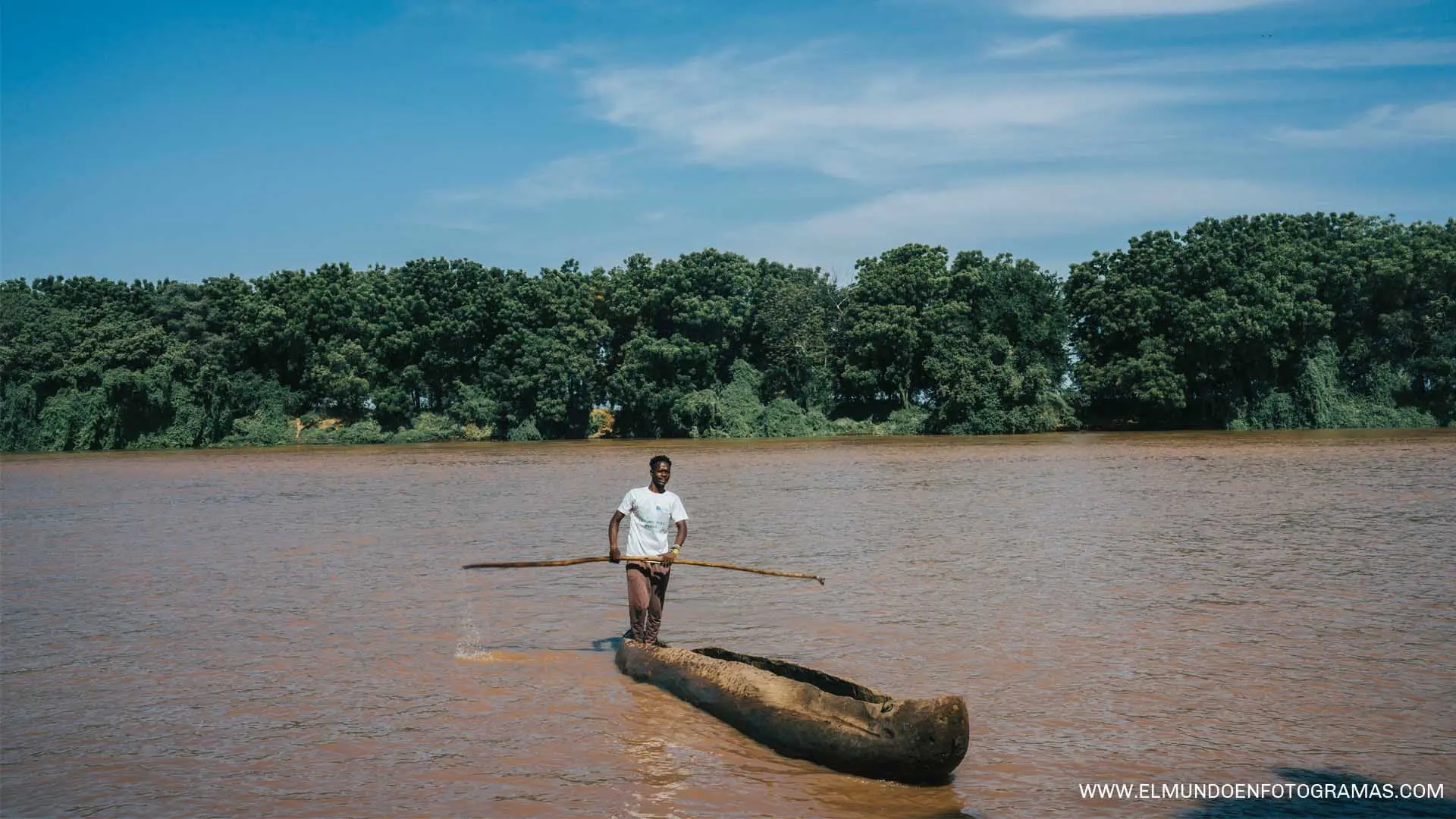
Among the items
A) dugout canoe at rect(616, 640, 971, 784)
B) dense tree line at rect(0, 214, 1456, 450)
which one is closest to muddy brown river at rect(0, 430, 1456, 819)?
dugout canoe at rect(616, 640, 971, 784)

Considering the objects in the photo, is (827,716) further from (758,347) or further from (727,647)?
(758,347)

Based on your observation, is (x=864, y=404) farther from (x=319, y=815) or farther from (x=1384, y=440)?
(x=319, y=815)

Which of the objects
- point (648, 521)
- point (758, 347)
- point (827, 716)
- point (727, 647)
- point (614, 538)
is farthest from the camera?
point (758, 347)

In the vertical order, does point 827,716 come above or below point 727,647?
above

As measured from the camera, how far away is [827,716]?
7332 millimetres

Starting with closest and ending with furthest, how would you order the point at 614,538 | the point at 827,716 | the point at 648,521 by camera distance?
the point at 827,716, the point at 648,521, the point at 614,538

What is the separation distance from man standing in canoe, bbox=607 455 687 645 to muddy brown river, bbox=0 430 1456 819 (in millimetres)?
611

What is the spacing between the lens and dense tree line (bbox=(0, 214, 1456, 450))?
54062mm

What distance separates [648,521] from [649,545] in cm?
22

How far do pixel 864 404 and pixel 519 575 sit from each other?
48.4 m

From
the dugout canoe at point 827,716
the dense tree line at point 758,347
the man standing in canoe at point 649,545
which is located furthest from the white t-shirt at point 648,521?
the dense tree line at point 758,347

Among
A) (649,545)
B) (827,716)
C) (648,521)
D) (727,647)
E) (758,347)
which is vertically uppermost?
(758,347)

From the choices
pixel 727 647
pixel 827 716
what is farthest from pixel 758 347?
pixel 827 716

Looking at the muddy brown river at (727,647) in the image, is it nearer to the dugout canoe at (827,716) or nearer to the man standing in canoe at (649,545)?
the dugout canoe at (827,716)
